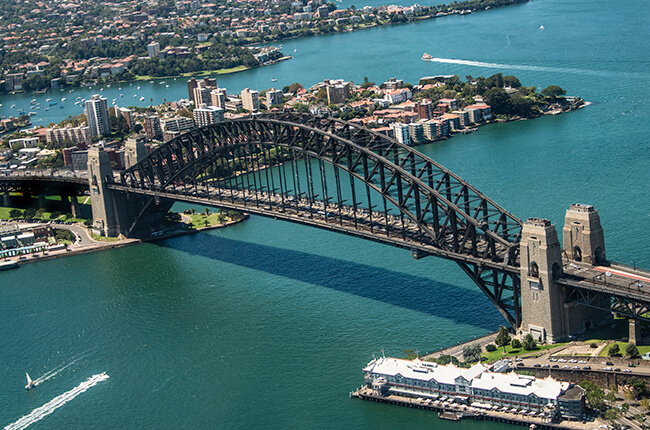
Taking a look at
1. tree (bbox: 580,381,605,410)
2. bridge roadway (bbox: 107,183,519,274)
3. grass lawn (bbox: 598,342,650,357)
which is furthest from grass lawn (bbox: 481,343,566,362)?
tree (bbox: 580,381,605,410)

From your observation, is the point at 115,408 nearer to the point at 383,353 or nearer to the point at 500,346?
the point at 383,353

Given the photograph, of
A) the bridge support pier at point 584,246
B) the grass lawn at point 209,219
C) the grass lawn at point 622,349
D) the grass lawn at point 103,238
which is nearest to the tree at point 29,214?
the grass lawn at point 103,238

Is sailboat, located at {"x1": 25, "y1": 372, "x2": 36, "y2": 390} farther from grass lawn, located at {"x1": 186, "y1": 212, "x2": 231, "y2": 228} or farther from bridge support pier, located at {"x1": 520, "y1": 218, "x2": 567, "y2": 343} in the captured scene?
grass lawn, located at {"x1": 186, "y1": 212, "x2": 231, "y2": 228}

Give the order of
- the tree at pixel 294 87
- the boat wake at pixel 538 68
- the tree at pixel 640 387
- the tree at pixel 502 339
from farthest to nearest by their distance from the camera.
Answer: the tree at pixel 294 87, the boat wake at pixel 538 68, the tree at pixel 502 339, the tree at pixel 640 387

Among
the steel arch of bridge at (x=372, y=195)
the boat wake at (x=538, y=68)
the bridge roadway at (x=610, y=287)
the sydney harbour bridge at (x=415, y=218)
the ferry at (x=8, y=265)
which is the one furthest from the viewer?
the boat wake at (x=538, y=68)

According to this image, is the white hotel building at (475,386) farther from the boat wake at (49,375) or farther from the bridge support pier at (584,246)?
the boat wake at (49,375)

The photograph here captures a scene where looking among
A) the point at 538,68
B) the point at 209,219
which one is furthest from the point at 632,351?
the point at 538,68
